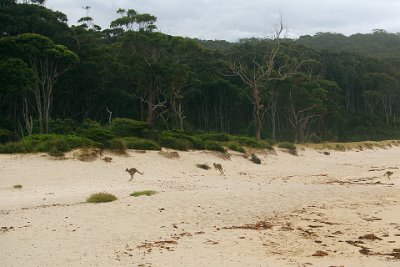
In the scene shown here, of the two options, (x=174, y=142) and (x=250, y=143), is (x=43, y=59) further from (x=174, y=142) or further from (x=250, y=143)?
(x=250, y=143)

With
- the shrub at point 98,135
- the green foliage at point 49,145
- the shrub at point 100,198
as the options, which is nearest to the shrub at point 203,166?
the shrub at point 98,135

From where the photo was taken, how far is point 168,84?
4359 cm

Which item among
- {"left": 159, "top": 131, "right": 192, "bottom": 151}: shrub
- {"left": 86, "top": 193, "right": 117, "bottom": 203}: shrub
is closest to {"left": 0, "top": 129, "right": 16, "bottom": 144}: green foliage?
{"left": 159, "top": 131, "right": 192, "bottom": 151}: shrub

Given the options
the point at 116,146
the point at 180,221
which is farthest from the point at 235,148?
the point at 180,221

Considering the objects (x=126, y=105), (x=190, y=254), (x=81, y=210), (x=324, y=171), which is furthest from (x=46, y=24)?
(x=190, y=254)

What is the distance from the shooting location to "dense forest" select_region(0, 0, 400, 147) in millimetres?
33094

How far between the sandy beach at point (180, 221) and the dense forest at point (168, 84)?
10744 mm

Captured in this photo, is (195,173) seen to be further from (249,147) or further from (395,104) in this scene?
(395,104)

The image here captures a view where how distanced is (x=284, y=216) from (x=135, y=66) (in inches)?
1348

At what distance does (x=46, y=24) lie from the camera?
35.8 metres

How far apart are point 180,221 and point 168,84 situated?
3451cm

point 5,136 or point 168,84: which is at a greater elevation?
point 168,84

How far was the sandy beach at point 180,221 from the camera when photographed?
23.8 feet

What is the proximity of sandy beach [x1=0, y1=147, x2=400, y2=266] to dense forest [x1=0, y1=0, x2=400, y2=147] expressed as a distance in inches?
423
